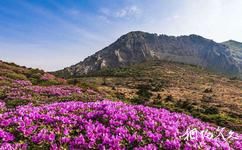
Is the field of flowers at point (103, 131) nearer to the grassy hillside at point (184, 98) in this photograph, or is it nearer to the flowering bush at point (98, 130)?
the flowering bush at point (98, 130)

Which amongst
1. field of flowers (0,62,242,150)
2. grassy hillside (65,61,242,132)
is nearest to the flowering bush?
field of flowers (0,62,242,150)

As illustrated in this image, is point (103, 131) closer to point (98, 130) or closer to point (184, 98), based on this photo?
point (98, 130)

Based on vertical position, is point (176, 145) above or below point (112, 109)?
below

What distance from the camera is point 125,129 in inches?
308

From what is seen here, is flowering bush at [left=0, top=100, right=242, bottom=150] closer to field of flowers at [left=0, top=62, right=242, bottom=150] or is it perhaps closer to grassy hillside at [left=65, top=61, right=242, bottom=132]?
field of flowers at [left=0, top=62, right=242, bottom=150]

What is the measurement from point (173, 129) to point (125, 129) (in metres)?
1.38

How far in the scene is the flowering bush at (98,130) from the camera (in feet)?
23.3

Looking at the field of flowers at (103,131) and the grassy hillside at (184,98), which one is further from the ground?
the field of flowers at (103,131)

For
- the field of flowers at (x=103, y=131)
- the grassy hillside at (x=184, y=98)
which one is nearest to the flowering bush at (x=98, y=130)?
the field of flowers at (x=103, y=131)

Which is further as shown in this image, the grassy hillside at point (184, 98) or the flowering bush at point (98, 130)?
the grassy hillside at point (184, 98)

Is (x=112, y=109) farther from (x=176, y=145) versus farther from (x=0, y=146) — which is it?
(x=0, y=146)

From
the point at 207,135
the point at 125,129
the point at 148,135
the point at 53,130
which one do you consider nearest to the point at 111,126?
the point at 125,129

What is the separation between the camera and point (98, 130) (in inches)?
307

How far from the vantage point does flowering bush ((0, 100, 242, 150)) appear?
7.10 metres
